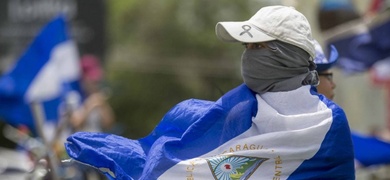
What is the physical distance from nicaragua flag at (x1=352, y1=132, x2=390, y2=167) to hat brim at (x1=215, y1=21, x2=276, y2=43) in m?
4.64

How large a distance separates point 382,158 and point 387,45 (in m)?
1.40

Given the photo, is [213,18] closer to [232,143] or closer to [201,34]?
[201,34]

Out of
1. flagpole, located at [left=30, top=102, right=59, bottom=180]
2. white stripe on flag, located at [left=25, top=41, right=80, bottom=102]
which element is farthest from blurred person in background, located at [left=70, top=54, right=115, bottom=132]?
flagpole, located at [left=30, top=102, right=59, bottom=180]

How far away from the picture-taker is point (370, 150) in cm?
980

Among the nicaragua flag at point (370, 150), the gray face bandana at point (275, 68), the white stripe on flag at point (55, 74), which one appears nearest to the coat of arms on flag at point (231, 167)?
the gray face bandana at point (275, 68)

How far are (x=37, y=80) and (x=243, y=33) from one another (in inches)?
273

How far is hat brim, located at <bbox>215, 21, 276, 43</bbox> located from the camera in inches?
199

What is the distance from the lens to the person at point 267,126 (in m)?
5.00

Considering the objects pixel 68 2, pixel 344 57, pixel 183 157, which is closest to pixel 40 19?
pixel 68 2

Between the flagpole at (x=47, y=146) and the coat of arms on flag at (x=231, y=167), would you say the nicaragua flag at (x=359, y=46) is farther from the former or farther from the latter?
the coat of arms on flag at (x=231, y=167)

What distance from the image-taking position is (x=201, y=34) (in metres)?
33.7

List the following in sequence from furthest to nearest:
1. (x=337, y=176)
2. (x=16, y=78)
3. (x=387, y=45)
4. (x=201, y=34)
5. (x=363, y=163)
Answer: (x=201, y=34) < (x=16, y=78) < (x=387, y=45) < (x=363, y=163) < (x=337, y=176)

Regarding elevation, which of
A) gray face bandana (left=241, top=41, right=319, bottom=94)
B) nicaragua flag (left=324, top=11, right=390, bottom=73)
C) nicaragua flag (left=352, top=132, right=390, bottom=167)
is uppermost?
gray face bandana (left=241, top=41, right=319, bottom=94)

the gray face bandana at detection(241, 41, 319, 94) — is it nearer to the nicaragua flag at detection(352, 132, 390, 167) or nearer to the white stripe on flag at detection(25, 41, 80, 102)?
the nicaragua flag at detection(352, 132, 390, 167)
